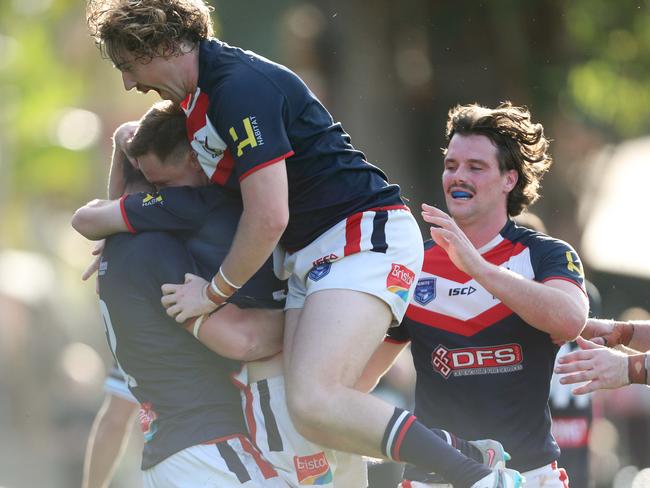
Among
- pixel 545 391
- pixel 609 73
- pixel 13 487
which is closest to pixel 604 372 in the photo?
pixel 545 391

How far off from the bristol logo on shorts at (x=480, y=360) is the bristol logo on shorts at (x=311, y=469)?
84cm

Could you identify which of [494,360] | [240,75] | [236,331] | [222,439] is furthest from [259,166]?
[494,360]

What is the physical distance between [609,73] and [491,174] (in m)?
8.61

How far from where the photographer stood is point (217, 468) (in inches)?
190

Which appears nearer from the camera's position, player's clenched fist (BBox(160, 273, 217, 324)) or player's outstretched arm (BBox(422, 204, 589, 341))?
player's clenched fist (BBox(160, 273, 217, 324))

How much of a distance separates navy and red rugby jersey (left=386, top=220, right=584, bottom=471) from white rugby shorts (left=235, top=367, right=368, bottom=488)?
74 cm

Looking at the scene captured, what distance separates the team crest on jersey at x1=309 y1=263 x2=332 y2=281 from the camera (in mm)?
5027

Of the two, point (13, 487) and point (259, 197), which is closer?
point (259, 197)

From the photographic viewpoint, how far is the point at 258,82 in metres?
4.91

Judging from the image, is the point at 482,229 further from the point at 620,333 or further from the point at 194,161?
the point at 194,161

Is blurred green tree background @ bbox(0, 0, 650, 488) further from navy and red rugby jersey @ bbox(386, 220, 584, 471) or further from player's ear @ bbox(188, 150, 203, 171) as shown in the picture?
player's ear @ bbox(188, 150, 203, 171)

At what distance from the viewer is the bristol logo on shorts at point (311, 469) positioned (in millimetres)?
4984

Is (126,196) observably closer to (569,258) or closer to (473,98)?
(569,258)

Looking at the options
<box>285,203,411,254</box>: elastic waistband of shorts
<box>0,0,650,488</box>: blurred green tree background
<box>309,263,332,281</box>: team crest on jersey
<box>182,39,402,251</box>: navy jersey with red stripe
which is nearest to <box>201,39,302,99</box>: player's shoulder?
<box>182,39,402,251</box>: navy jersey with red stripe
